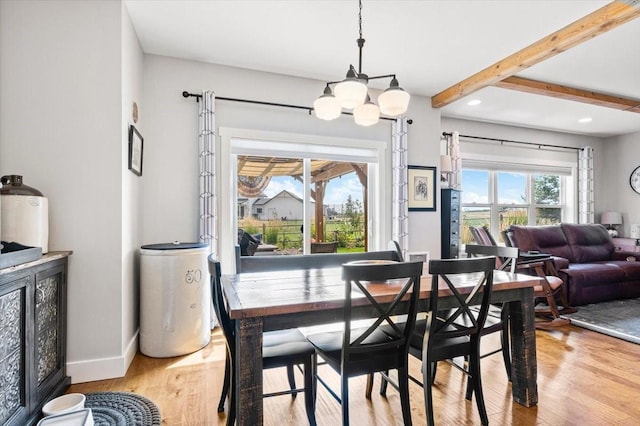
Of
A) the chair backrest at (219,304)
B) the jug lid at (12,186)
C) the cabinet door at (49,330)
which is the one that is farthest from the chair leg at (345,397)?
the jug lid at (12,186)

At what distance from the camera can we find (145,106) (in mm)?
3348

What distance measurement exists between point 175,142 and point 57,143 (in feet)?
3.75

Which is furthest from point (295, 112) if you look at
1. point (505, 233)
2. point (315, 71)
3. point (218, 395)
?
point (505, 233)

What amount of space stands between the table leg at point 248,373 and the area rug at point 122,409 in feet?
2.42

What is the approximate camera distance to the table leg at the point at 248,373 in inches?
61.4

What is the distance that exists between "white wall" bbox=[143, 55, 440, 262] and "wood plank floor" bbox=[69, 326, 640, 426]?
1261 millimetres

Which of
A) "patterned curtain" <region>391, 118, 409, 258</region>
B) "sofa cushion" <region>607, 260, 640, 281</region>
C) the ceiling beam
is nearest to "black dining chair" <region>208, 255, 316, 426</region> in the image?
"patterned curtain" <region>391, 118, 409, 258</region>

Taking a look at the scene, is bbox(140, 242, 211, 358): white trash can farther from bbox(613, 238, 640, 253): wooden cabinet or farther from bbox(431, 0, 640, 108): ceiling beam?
bbox(613, 238, 640, 253): wooden cabinet

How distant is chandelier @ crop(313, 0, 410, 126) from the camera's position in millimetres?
2020

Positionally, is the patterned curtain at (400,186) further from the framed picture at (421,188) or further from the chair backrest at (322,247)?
the chair backrest at (322,247)

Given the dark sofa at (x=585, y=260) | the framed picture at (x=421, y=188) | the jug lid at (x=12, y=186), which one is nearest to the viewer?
the jug lid at (x=12, y=186)

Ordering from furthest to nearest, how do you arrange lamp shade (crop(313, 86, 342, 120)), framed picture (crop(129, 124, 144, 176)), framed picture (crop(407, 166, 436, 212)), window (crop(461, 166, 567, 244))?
window (crop(461, 166, 567, 244)) < framed picture (crop(407, 166, 436, 212)) < framed picture (crop(129, 124, 144, 176)) < lamp shade (crop(313, 86, 342, 120))

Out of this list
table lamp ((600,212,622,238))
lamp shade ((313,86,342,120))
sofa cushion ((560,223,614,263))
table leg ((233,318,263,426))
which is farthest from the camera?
table lamp ((600,212,622,238))

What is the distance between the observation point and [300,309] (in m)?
A: 1.62
